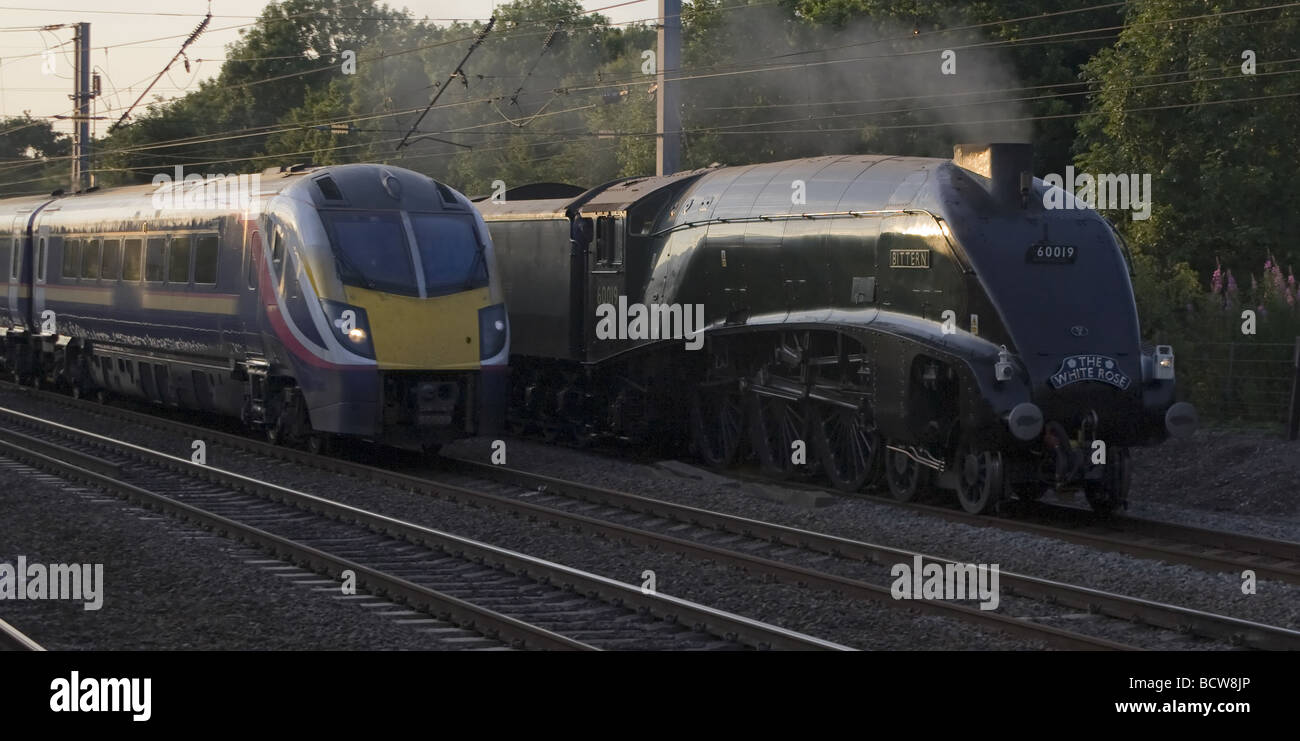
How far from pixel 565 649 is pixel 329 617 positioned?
75.1 inches

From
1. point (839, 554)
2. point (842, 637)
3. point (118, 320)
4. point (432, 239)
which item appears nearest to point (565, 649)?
point (842, 637)

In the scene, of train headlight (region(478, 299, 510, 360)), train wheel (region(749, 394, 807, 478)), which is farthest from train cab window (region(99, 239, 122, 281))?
train wheel (region(749, 394, 807, 478))

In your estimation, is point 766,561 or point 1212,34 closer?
point 766,561

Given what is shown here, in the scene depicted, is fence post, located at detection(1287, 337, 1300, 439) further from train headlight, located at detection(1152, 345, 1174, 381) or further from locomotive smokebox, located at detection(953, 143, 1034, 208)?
locomotive smokebox, located at detection(953, 143, 1034, 208)

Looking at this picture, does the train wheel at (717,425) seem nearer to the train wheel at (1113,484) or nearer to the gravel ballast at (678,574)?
the gravel ballast at (678,574)

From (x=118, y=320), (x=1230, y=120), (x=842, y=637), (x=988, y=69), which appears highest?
(x=988, y=69)

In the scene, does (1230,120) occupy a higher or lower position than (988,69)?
lower

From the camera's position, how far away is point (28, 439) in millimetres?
20000

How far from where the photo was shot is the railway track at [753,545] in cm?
964

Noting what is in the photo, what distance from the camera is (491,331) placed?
722 inches

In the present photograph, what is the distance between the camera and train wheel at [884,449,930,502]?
50.4 feet

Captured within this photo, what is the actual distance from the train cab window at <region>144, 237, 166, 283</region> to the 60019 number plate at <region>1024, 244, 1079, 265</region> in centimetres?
1230

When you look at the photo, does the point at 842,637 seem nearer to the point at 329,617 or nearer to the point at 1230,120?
the point at 329,617

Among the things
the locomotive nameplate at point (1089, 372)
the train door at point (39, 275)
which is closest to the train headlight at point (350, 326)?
the locomotive nameplate at point (1089, 372)
